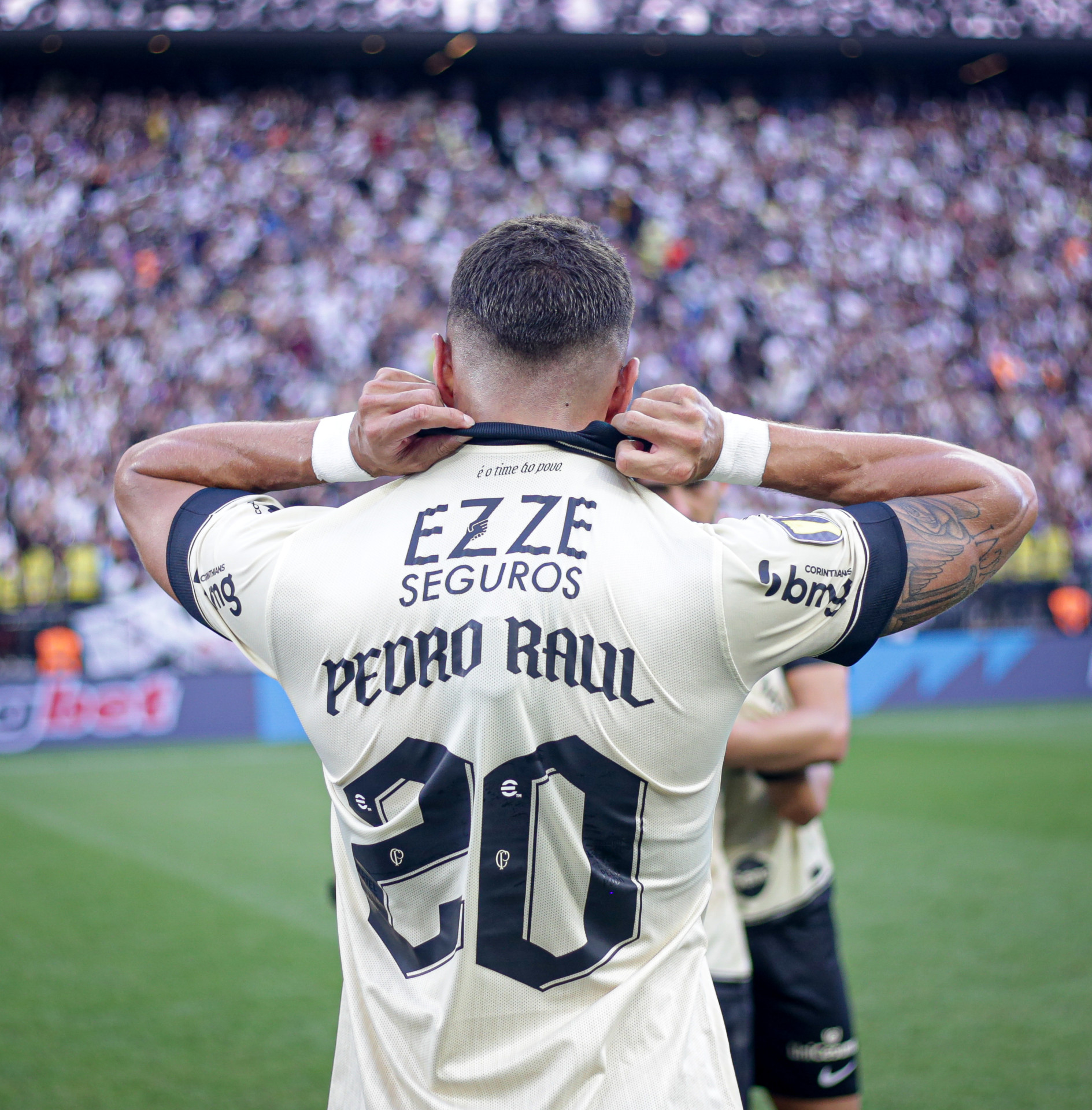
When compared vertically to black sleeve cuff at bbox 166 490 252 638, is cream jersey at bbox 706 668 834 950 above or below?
below

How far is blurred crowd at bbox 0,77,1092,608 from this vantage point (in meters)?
15.4

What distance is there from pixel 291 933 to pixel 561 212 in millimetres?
12314

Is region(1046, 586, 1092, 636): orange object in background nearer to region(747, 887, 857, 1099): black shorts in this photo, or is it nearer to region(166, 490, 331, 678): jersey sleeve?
region(747, 887, 857, 1099): black shorts

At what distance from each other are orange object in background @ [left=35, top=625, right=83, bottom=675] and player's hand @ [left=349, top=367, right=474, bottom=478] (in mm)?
9661

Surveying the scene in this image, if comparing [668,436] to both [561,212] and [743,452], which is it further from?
[561,212]

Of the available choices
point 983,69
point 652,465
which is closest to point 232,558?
point 652,465

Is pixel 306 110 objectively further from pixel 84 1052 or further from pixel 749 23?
pixel 84 1052

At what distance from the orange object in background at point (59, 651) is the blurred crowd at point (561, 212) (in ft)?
11.7

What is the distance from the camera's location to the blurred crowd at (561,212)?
15445 mm

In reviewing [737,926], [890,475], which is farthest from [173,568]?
[737,926]

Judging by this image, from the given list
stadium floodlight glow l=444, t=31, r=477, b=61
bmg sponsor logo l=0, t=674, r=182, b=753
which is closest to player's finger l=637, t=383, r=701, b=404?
bmg sponsor logo l=0, t=674, r=182, b=753

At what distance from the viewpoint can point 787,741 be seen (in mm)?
2473

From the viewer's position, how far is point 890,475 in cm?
157

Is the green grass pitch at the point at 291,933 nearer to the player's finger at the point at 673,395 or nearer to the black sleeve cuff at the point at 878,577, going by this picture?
the black sleeve cuff at the point at 878,577
